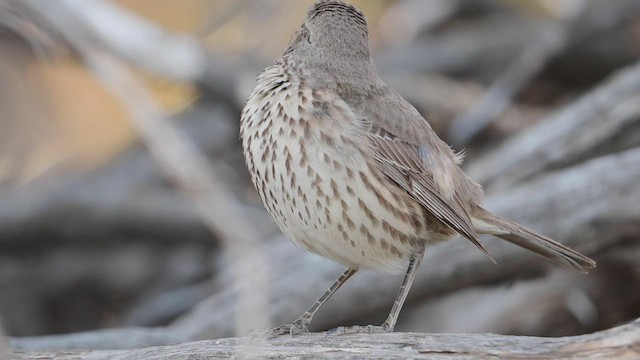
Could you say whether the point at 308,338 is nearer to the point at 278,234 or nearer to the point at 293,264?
the point at 293,264

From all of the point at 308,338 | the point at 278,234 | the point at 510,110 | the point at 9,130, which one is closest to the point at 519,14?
the point at 510,110

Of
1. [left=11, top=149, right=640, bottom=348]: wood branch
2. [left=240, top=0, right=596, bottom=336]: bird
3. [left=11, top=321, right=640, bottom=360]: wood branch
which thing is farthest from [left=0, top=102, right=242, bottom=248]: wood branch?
[left=11, top=321, right=640, bottom=360]: wood branch

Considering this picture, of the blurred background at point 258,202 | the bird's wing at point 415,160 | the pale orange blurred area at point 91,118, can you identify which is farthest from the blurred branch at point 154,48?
the bird's wing at point 415,160

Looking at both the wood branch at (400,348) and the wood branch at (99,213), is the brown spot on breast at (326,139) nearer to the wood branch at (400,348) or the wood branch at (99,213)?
the wood branch at (400,348)

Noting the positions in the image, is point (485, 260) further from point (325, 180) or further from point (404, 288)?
point (325, 180)

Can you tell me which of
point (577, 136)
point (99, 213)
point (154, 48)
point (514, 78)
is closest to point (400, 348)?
point (577, 136)

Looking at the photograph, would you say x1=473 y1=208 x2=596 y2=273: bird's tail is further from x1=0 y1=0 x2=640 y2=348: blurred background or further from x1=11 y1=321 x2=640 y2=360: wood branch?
x1=11 y1=321 x2=640 y2=360: wood branch
